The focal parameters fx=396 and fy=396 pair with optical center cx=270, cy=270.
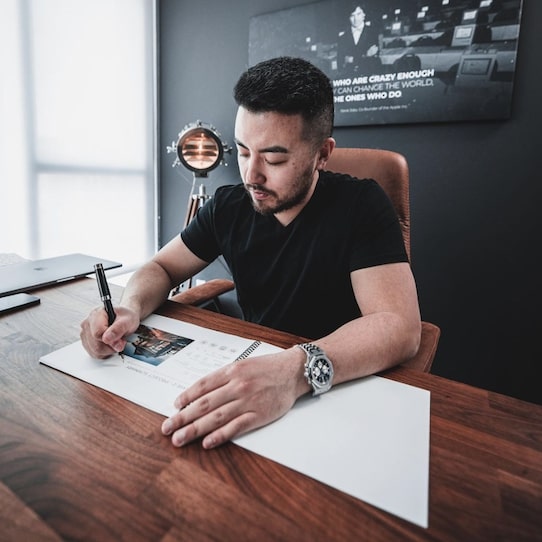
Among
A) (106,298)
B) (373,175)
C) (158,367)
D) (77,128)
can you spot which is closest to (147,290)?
(106,298)

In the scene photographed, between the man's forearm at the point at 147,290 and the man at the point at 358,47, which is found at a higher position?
the man at the point at 358,47

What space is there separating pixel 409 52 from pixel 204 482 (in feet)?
6.74

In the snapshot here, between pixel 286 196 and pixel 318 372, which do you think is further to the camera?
pixel 286 196

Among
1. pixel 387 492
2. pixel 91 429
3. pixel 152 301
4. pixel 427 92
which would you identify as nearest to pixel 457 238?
pixel 427 92

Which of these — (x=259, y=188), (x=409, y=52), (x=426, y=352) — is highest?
(x=409, y=52)

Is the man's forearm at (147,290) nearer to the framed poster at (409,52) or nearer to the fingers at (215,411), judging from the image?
the fingers at (215,411)

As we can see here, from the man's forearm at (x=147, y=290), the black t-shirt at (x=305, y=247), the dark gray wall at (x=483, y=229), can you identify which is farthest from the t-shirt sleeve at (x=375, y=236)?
the dark gray wall at (x=483, y=229)

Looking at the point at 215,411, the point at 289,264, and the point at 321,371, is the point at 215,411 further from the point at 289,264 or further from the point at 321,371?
the point at 289,264

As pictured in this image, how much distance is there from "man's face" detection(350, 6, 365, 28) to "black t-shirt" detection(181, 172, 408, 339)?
123 cm

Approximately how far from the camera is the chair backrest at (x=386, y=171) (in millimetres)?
1290

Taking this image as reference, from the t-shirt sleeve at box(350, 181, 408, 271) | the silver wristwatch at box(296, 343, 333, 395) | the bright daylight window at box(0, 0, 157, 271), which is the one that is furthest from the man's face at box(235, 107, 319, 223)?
the bright daylight window at box(0, 0, 157, 271)

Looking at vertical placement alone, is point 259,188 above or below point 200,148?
below

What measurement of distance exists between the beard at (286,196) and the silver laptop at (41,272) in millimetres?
484

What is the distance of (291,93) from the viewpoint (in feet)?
3.21
